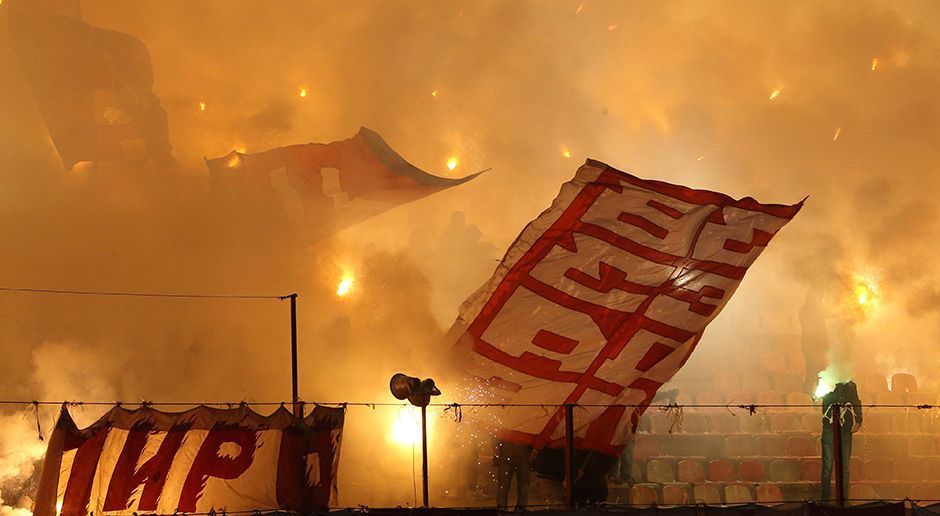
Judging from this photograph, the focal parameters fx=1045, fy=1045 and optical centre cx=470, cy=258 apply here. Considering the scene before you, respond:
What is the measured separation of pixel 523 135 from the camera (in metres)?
17.2

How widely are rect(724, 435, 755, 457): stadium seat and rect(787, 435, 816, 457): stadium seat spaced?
0.46 metres

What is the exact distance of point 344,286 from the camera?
15.2m

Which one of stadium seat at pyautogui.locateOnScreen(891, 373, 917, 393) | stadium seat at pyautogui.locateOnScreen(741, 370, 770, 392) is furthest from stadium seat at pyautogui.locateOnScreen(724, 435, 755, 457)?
stadium seat at pyautogui.locateOnScreen(891, 373, 917, 393)

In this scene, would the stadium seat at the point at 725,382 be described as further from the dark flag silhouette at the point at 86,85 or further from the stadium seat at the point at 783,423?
the dark flag silhouette at the point at 86,85

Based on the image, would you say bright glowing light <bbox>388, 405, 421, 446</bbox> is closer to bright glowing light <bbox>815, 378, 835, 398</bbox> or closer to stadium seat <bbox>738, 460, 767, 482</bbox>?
stadium seat <bbox>738, 460, 767, 482</bbox>

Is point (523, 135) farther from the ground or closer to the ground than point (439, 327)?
farther from the ground

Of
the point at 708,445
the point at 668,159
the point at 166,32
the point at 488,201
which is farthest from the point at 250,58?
the point at 708,445

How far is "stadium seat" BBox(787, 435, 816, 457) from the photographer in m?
12.9

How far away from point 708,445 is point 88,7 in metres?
10.7

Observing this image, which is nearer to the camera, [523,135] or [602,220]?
[602,220]

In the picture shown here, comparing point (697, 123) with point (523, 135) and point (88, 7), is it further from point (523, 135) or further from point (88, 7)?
point (88, 7)

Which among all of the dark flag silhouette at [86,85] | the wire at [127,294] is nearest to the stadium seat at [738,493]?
the wire at [127,294]

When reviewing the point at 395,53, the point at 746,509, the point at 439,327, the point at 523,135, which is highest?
the point at 395,53

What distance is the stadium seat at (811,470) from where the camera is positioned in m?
12.6
